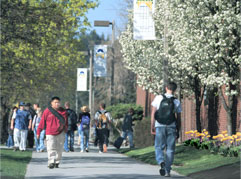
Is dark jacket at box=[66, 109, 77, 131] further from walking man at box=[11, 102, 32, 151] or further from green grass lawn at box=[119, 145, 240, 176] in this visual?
green grass lawn at box=[119, 145, 240, 176]

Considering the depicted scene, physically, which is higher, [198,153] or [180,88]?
[180,88]

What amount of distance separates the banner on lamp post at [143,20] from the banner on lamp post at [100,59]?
1682 centimetres

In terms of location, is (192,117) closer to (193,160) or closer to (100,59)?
(100,59)

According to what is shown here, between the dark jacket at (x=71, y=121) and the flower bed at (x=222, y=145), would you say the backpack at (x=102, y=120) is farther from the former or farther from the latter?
the flower bed at (x=222, y=145)

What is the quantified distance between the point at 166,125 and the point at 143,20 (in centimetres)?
658

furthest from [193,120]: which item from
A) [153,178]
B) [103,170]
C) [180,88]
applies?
[153,178]

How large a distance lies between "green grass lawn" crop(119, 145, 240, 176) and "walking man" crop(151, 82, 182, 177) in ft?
3.91

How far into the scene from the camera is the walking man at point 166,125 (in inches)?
486

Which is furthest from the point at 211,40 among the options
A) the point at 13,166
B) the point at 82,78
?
the point at 82,78

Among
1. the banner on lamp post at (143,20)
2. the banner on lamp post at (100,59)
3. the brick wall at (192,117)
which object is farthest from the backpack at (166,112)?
the banner on lamp post at (100,59)

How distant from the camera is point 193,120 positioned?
28812 mm

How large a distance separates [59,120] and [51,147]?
640mm

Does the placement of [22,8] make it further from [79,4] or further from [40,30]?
[79,4]

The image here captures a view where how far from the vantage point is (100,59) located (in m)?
35.8
